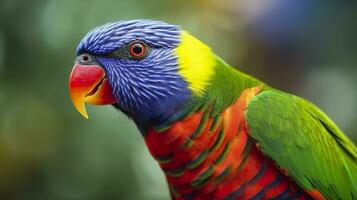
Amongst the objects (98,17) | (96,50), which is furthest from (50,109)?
(96,50)

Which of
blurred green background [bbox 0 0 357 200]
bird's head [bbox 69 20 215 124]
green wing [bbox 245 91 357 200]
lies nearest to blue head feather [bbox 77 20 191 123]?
bird's head [bbox 69 20 215 124]

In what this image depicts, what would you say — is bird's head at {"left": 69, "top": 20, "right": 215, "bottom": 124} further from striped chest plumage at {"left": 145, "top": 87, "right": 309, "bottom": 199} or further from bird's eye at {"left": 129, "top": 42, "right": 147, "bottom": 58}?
striped chest plumage at {"left": 145, "top": 87, "right": 309, "bottom": 199}

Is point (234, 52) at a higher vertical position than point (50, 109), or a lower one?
higher

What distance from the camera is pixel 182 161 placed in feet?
7.12

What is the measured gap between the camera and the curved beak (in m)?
2.12

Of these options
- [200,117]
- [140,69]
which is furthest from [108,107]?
[200,117]

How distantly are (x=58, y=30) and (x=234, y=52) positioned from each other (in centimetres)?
148

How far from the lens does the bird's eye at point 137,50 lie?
2166 mm

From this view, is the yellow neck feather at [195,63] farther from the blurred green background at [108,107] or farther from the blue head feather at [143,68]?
the blurred green background at [108,107]

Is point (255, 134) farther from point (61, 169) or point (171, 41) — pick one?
point (61, 169)

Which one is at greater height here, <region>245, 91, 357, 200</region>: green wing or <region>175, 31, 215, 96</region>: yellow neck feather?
<region>175, 31, 215, 96</region>: yellow neck feather

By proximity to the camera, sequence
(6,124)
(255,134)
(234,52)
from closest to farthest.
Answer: (255,134) → (234,52) → (6,124)

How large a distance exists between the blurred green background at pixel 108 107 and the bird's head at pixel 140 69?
6.88ft

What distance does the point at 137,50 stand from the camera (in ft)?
7.18
